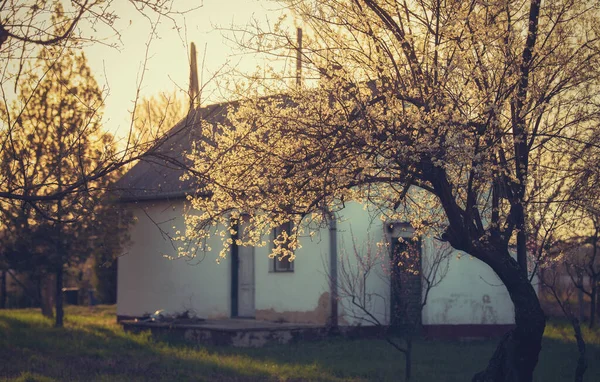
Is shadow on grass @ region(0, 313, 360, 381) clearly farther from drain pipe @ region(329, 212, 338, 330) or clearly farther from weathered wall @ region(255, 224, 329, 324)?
drain pipe @ region(329, 212, 338, 330)

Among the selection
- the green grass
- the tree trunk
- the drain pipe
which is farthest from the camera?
the drain pipe

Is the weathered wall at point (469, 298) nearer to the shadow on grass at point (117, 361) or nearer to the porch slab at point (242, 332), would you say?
the porch slab at point (242, 332)

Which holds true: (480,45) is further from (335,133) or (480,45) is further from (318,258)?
(318,258)

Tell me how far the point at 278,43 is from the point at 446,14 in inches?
89.6

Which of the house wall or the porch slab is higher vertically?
the house wall

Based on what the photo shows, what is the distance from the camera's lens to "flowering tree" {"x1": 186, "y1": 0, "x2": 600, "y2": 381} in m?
8.70

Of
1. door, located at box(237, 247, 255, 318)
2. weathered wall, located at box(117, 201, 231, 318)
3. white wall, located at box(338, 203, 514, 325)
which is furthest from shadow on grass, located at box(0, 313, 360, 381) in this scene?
white wall, located at box(338, 203, 514, 325)

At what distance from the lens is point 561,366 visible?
44.0ft

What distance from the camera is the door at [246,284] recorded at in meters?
19.4

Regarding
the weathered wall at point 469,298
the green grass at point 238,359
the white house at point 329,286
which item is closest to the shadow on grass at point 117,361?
the green grass at point 238,359

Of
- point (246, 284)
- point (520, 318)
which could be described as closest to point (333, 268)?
point (246, 284)

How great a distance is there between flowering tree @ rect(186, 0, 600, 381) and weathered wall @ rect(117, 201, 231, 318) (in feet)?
31.3

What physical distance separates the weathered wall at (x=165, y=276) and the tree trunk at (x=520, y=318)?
418 inches

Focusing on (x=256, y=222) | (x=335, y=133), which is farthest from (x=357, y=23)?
(x=256, y=222)
